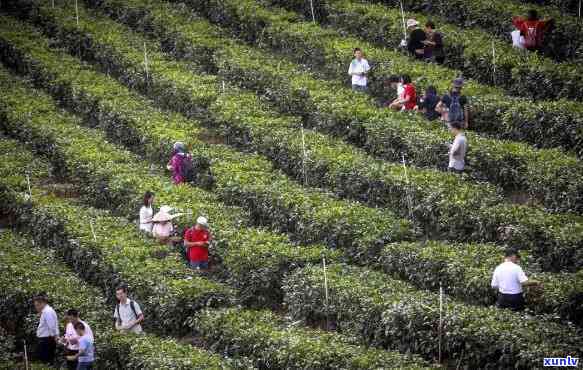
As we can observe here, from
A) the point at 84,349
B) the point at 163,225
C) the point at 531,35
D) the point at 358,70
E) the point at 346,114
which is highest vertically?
the point at 531,35

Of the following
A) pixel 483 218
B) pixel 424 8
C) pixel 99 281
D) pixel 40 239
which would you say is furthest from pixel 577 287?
pixel 424 8

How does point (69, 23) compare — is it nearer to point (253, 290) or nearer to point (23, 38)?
point (23, 38)

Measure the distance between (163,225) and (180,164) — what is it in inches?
115

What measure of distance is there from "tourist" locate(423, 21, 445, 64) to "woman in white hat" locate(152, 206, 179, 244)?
9.41 metres

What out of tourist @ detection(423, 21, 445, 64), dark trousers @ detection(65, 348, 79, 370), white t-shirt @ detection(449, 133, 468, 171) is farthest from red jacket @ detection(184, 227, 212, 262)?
tourist @ detection(423, 21, 445, 64)

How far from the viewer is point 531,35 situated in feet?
105

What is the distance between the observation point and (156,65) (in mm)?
36812

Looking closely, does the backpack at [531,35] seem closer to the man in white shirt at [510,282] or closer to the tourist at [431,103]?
the tourist at [431,103]

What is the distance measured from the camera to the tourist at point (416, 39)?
3297 centimetres

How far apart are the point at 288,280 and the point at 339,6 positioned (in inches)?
582

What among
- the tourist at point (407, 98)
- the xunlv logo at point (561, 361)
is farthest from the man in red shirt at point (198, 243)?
the xunlv logo at point (561, 361)

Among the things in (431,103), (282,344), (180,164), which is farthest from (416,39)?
(282,344)

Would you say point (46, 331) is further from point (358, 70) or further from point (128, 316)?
point (358, 70)

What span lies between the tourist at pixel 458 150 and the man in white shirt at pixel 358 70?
218 inches
